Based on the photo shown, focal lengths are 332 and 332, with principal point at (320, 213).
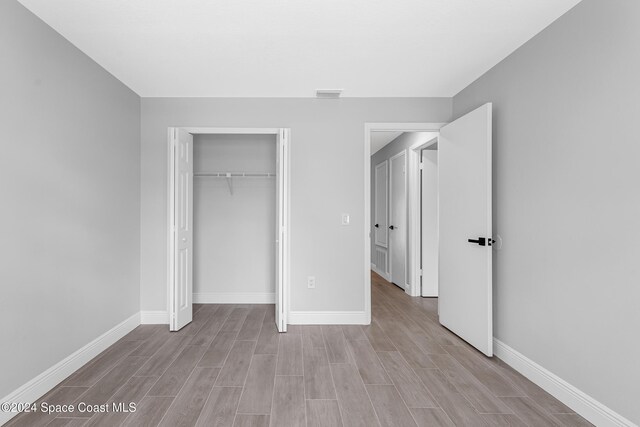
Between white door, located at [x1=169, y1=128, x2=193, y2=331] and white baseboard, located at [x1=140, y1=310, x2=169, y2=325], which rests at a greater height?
white door, located at [x1=169, y1=128, x2=193, y2=331]

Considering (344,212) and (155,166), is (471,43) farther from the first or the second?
(155,166)

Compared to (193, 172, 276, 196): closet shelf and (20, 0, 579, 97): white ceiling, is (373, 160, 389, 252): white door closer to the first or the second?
(193, 172, 276, 196): closet shelf

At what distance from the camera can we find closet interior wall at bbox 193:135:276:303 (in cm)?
438

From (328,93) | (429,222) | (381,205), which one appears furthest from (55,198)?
(381,205)

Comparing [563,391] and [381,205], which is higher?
[381,205]

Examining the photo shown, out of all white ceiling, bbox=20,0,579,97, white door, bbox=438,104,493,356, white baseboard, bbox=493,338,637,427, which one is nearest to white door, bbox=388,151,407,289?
white door, bbox=438,104,493,356

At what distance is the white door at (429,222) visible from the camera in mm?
4938

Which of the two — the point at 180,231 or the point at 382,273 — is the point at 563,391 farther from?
the point at 382,273

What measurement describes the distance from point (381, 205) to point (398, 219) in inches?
42.9

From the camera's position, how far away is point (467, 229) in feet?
10.1

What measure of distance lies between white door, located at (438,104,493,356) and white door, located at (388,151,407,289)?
5.38 feet

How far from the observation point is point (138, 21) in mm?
2242

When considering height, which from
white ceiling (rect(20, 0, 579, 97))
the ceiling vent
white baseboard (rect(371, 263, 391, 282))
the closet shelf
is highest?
white ceiling (rect(20, 0, 579, 97))

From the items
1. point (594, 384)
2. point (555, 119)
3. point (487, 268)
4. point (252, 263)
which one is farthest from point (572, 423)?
point (252, 263)
